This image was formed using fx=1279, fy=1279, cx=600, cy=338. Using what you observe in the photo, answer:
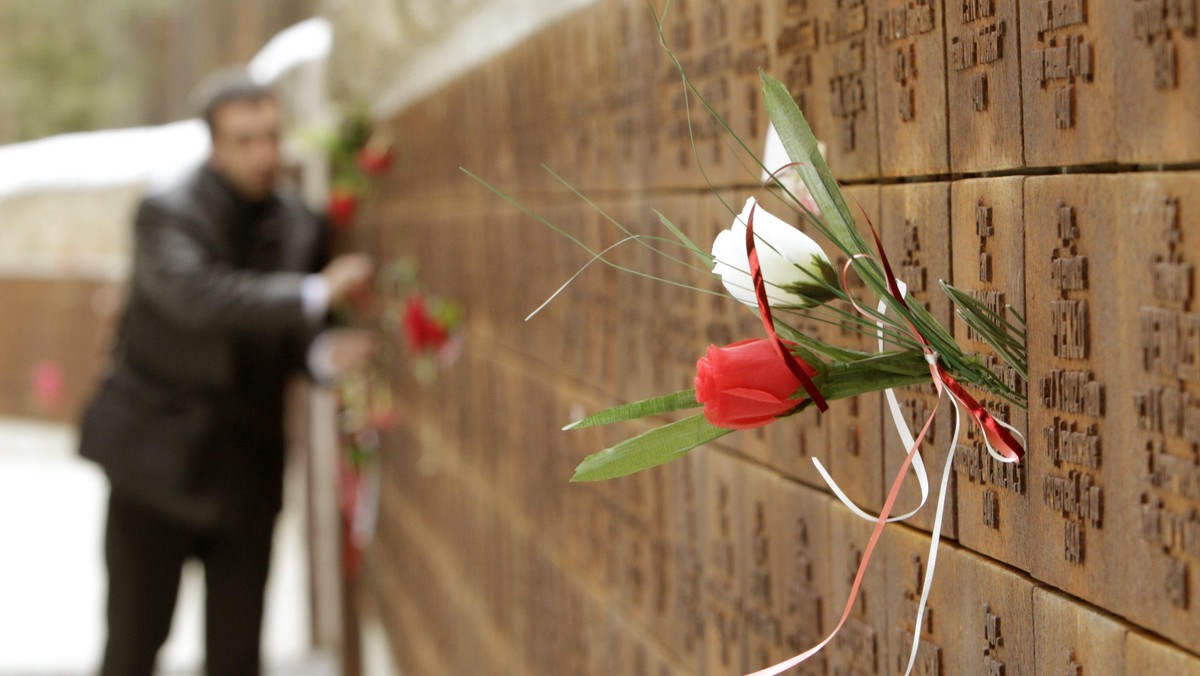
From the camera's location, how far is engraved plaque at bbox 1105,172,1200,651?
0.59m

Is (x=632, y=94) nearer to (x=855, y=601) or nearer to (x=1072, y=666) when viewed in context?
(x=855, y=601)

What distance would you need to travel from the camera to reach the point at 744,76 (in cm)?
114

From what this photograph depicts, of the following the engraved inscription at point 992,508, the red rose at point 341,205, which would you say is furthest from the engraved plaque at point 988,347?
the red rose at point 341,205

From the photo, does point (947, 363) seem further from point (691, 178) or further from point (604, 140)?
point (604, 140)

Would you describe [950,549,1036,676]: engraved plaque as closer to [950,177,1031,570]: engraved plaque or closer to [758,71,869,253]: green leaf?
[950,177,1031,570]: engraved plaque

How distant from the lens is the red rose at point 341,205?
3902 millimetres

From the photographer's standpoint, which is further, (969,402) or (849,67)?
(849,67)

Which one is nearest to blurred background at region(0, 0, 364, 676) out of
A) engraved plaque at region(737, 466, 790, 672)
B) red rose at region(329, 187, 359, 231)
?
red rose at region(329, 187, 359, 231)

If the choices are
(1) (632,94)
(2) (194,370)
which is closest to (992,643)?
(1) (632,94)

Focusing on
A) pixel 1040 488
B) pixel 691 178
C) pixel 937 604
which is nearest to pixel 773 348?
pixel 1040 488

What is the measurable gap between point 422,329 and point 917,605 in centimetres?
187

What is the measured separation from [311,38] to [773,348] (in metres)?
5.04

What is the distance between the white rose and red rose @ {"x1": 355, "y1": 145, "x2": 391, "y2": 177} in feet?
9.12

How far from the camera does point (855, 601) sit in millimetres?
1011
